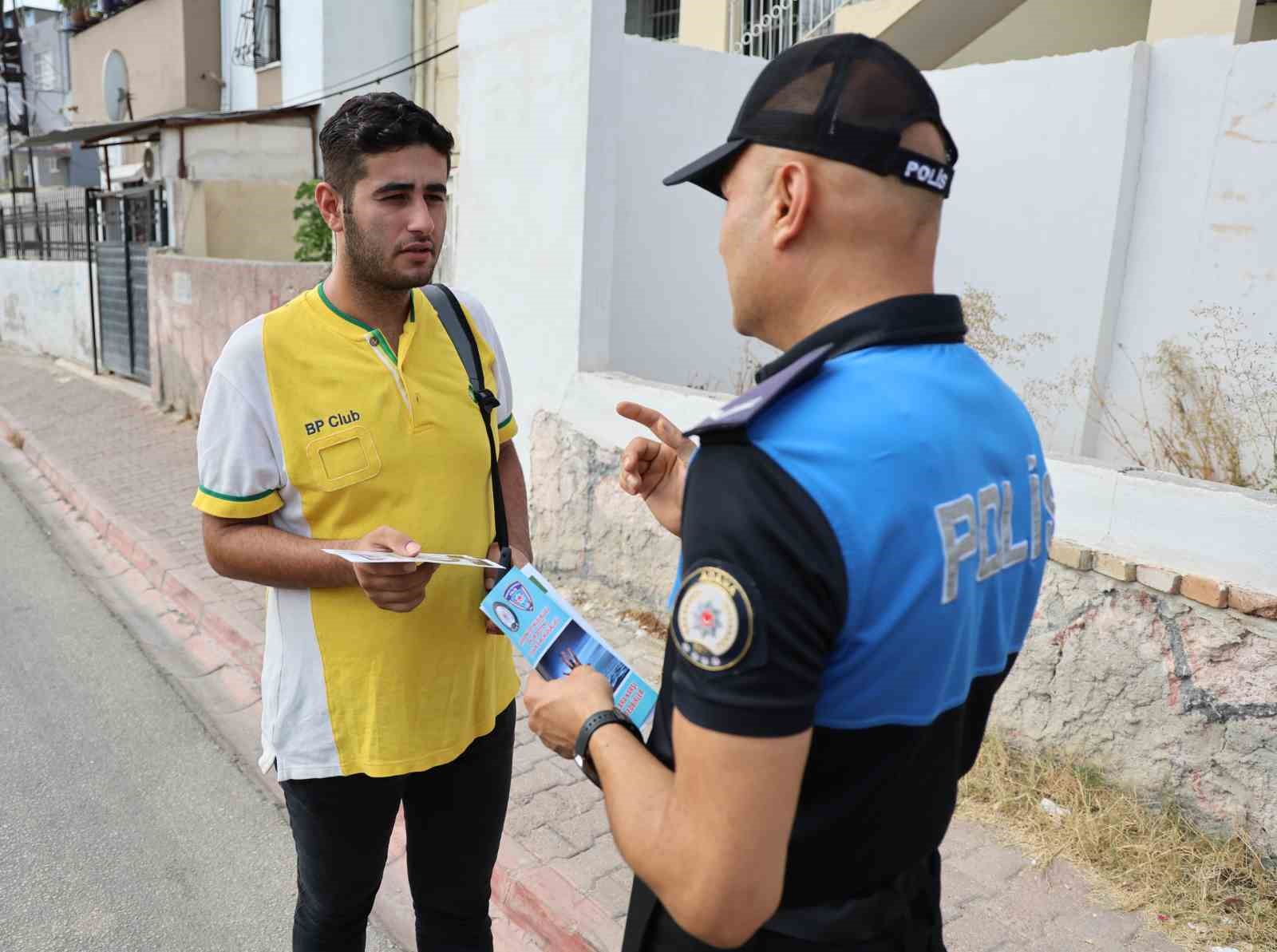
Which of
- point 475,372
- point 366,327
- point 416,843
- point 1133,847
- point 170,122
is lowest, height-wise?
point 1133,847

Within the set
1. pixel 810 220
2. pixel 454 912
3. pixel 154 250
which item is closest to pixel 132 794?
pixel 454 912

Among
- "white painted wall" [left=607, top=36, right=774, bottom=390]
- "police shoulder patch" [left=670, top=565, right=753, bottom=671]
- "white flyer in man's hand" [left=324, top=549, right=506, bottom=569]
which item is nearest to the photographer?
"police shoulder patch" [left=670, top=565, right=753, bottom=671]

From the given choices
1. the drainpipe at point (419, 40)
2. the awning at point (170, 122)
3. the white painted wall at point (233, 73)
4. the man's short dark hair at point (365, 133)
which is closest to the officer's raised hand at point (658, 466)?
the man's short dark hair at point (365, 133)

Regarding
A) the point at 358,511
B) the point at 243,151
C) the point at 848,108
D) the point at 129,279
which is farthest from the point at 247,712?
the point at 243,151

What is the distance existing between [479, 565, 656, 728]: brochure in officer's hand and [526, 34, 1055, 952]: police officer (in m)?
0.14

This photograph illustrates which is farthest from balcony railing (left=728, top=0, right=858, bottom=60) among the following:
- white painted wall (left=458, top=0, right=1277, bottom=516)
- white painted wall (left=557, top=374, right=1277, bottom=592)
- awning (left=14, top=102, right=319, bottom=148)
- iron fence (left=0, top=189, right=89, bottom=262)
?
iron fence (left=0, top=189, right=89, bottom=262)

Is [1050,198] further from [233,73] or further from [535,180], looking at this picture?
[233,73]

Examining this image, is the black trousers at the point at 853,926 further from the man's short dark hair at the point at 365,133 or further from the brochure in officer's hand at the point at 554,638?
the man's short dark hair at the point at 365,133

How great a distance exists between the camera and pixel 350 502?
2.05 meters

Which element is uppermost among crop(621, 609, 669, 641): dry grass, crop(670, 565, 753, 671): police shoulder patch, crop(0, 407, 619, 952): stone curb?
crop(670, 565, 753, 671): police shoulder patch

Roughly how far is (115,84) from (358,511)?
24.4 m

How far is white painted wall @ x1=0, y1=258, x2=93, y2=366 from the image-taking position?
14352 millimetres

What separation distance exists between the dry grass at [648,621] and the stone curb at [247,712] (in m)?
1.61

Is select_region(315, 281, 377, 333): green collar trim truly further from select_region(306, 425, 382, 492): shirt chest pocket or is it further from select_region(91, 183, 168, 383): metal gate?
Result: select_region(91, 183, 168, 383): metal gate
